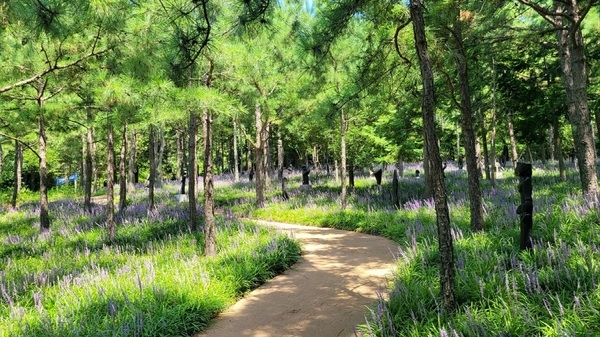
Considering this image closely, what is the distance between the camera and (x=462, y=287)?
14.0 feet

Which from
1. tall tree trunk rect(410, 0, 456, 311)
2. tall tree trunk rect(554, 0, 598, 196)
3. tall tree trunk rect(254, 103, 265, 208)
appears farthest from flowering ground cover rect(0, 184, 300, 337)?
tall tree trunk rect(554, 0, 598, 196)

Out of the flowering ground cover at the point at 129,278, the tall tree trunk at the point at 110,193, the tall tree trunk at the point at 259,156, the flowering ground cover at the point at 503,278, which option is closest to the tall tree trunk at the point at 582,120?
the flowering ground cover at the point at 503,278

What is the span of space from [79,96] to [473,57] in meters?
11.2

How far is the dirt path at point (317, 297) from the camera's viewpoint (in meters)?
4.50

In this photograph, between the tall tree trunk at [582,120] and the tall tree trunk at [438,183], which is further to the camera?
the tall tree trunk at [582,120]

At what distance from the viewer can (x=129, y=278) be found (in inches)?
223

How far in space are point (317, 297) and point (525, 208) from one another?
3.15 meters

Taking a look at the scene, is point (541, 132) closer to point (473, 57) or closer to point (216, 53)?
point (473, 57)

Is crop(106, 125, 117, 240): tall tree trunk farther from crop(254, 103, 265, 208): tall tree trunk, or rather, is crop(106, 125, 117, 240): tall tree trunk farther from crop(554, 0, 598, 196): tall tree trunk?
crop(554, 0, 598, 196): tall tree trunk

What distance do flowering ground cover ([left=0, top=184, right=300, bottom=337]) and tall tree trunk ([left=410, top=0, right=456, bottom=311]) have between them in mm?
3038

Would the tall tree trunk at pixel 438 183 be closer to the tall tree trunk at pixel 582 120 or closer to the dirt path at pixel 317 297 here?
the dirt path at pixel 317 297

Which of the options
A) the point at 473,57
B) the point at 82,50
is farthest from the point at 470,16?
the point at 82,50

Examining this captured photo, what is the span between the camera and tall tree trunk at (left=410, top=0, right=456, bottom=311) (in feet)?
11.6

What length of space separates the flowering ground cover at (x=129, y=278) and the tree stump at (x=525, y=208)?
402 centimetres
